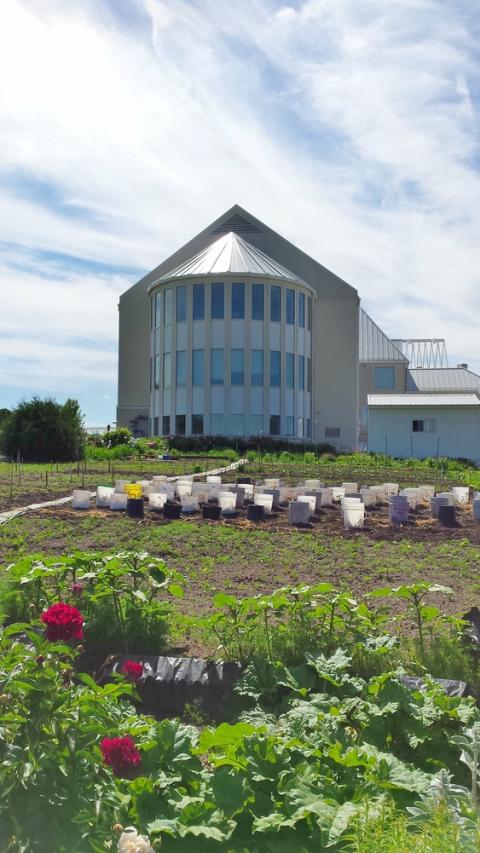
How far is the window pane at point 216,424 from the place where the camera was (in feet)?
111

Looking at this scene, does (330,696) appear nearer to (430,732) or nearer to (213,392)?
(430,732)

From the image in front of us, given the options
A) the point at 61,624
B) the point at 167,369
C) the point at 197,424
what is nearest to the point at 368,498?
the point at 61,624

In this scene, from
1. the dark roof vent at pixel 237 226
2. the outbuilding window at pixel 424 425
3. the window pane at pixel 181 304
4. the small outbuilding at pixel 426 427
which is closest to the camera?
the small outbuilding at pixel 426 427

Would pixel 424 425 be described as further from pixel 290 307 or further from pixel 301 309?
pixel 301 309

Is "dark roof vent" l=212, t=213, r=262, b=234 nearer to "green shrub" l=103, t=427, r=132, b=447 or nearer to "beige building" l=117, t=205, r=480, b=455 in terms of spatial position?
"beige building" l=117, t=205, r=480, b=455

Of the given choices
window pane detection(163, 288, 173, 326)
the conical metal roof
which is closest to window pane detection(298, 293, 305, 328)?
the conical metal roof

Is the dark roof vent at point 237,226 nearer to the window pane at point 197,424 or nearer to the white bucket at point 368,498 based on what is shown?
the window pane at point 197,424

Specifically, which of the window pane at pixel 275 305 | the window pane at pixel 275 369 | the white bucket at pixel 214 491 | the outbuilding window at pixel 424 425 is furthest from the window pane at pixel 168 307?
the white bucket at pixel 214 491

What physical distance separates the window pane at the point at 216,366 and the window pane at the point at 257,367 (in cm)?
144

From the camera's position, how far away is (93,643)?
5.41m

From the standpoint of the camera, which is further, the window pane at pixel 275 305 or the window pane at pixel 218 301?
the window pane at pixel 275 305

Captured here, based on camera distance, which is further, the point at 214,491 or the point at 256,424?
the point at 256,424

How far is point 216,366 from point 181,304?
3551 millimetres

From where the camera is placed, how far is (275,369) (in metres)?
34.8
